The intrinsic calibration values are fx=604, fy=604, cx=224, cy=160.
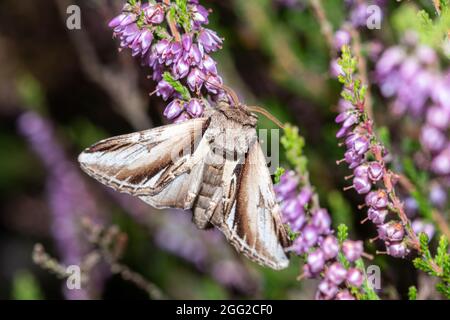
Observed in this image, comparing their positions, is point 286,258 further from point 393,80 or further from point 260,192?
point 393,80

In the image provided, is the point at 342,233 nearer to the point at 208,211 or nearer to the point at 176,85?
the point at 208,211

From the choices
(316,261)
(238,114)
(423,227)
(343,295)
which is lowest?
(343,295)

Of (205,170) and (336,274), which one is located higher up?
(205,170)

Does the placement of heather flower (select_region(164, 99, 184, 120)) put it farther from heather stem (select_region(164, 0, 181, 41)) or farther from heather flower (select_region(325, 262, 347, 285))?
heather flower (select_region(325, 262, 347, 285))

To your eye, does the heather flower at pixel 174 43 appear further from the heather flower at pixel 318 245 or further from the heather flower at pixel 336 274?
the heather flower at pixel 336 274

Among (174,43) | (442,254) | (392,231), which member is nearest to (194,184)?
(174,43)

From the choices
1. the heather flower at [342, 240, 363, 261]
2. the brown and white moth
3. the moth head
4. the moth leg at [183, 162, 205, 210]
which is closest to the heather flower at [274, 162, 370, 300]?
the heather flower at [342, 240, 363, 261]

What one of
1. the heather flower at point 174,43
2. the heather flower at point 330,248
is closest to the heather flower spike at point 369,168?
the heather flower at point 330,248
